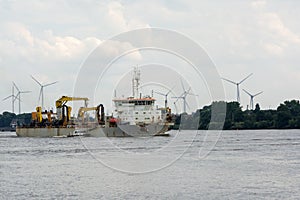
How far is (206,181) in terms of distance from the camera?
45.4 m

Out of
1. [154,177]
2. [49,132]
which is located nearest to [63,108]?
[49,132]

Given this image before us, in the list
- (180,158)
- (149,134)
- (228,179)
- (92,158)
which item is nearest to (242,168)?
(228,179)

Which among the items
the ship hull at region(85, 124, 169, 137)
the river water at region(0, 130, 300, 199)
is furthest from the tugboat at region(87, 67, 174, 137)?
the river water at region(0, 130, 300, 199)

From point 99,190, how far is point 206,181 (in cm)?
832

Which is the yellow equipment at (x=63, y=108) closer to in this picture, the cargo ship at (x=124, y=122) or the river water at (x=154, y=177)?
the cargo ship at (x=124, y=122)

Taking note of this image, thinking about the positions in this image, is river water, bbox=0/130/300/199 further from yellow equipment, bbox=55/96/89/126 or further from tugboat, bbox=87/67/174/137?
yellow equipment, bbox=55/96/89/126

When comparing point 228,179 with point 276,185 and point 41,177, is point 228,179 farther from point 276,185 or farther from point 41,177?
point 41,177

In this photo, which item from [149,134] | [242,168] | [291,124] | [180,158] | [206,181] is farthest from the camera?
[291,124]

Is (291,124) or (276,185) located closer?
(276,185)

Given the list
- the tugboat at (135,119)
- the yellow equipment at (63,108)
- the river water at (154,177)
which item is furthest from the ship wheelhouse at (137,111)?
the river water at (154,177)

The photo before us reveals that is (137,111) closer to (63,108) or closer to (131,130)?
(131,130)

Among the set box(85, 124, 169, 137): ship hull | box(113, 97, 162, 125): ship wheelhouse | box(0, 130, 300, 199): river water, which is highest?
box(113, 97, 162, 125): ship wheelhouse

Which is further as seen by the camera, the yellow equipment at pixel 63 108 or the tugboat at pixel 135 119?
the yellow equipment at pixel 63 108

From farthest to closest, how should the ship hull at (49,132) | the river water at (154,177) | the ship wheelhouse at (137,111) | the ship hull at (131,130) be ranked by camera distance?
the ship hull at (49,132)
the ship hull at (131,130)
the ship wheelhouse at (137,111)
the river water at (154,177)
